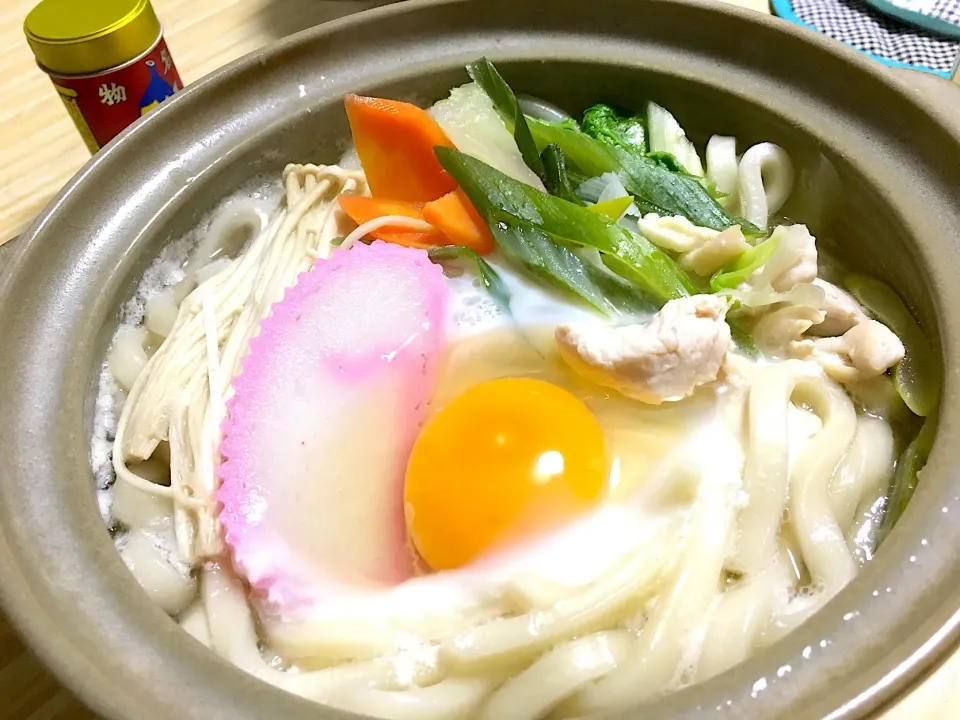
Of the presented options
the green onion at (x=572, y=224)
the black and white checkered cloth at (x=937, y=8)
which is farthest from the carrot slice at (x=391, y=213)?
the black and white checkered cloth at (x=937, y=8)

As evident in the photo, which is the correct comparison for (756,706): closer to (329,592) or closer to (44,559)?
(329,592)

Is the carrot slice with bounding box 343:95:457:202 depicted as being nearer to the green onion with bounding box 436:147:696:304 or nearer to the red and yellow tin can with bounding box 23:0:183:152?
the green onion with bounding box 436:147:696:304

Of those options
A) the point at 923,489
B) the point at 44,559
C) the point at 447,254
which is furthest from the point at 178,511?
the point at 923,489

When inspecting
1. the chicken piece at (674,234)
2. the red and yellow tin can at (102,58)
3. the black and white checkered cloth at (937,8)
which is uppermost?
the red and yellow tin can at (102,58)

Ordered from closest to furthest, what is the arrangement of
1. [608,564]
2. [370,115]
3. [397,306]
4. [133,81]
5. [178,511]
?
[608,564] < [178,511] < [397,306] < [370,115] < [133,81]

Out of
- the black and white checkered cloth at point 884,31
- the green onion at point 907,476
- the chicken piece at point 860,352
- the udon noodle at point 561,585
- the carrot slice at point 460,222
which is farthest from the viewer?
the black and white checkered cloth at point 884,31

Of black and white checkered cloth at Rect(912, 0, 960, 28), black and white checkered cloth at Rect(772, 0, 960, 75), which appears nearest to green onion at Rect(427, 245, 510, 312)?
black and white checkered cloth at Rect(772, 0, 960, 75)

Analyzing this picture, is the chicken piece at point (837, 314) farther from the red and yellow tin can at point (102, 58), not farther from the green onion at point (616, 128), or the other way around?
the red and yellow tin can at point (102, 58)
